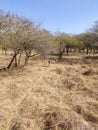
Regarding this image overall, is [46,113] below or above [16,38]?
below

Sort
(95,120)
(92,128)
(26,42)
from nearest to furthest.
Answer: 1. (92,128)
2. (95,120)
3. (26,42)

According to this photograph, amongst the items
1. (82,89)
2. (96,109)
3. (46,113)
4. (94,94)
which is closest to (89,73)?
(82,89)

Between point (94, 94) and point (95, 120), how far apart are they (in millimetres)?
3032

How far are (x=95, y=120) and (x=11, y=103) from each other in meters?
2.93

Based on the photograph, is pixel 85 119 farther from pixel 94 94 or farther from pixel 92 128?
pixel 94 94

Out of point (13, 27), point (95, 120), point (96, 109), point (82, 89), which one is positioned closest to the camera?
point (95, 120)

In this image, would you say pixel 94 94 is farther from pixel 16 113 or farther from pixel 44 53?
pixel 44 53

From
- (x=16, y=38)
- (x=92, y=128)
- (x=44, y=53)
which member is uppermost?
(x=16, y=38)

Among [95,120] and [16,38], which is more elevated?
[16,38]

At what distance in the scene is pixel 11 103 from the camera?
7.76 metres

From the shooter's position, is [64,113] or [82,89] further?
[82,89]

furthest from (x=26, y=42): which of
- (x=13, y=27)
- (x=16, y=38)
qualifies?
(x=13, y=27)

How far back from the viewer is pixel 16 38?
15258mm

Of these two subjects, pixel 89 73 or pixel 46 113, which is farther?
pixel 89 73
